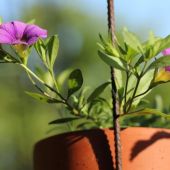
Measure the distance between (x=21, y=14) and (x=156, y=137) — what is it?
3463mm

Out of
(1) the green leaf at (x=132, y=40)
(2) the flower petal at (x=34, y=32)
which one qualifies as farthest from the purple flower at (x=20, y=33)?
(1) the green leaf at (x=132, y=40)

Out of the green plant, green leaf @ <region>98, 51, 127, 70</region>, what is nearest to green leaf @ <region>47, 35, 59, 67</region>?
the green plant

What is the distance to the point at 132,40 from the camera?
76 centimetres

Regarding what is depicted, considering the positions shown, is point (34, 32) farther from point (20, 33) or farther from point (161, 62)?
point (161, 62)

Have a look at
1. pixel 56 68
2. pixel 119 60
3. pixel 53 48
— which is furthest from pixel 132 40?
pixel 56 68

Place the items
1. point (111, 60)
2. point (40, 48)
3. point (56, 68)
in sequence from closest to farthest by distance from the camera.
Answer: point (111, 60)
point (40, 48)
point (56, 68)

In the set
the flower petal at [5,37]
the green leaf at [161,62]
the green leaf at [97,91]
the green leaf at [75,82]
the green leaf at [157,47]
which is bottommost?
the green leaf at [97,91]

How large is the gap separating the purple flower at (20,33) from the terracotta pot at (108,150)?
0.45 feet

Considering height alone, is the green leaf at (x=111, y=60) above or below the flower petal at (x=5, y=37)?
below

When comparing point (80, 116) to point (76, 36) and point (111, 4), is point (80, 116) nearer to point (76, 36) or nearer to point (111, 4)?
point (111, 4)

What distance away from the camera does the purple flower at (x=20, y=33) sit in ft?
2.57

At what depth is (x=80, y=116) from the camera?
2.85 ft

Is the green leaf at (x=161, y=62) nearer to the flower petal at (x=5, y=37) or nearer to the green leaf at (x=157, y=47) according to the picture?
the green leaf at (x=157, y=47)

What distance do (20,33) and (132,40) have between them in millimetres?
154
